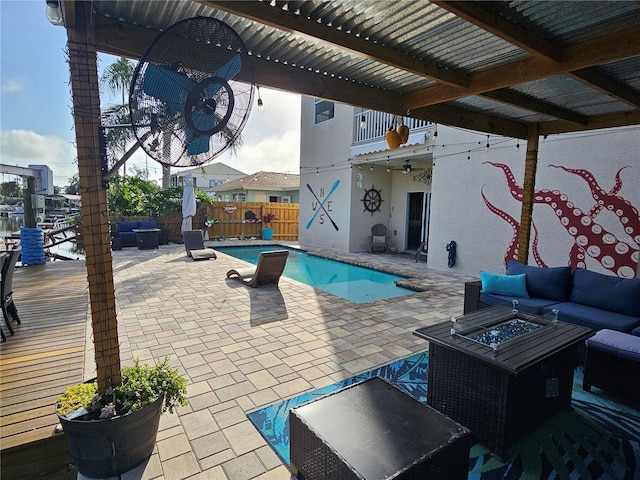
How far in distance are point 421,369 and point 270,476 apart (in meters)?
Answer: 1.87

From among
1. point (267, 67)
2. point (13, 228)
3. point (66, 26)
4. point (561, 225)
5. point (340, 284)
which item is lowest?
point (340, 284)

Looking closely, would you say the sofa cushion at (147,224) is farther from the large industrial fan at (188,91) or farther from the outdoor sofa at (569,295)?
the large industrial fan at (188,91)

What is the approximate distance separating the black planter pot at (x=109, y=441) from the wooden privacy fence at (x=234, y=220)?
39.5 ft

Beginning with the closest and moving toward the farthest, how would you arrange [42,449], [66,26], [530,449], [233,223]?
[66,26], [42,449], [530,449], [233,223]

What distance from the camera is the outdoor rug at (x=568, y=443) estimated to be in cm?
206

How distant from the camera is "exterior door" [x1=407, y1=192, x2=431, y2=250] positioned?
11.5 metres

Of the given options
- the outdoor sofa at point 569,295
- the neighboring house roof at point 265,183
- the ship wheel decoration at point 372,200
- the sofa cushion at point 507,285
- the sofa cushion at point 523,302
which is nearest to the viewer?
the outdoor sofa at point 569,295

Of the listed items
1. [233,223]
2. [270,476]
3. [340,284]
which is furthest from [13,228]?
[270,476]

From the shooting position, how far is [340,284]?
8.08 meters

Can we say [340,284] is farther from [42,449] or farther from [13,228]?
[13,228]

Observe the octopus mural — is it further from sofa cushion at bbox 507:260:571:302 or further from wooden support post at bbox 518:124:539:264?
sofa cushion at bbox 507:260:571:302

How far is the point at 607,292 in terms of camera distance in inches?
152

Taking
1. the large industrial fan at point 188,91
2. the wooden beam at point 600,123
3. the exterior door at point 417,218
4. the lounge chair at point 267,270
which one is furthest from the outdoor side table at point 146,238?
the wooden beam at point 600,123

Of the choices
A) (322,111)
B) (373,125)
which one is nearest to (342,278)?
(373,125)
